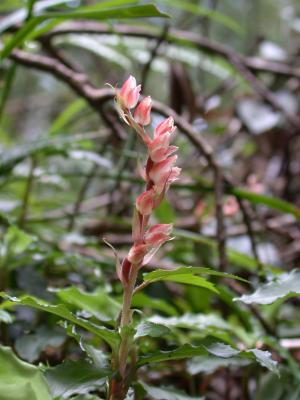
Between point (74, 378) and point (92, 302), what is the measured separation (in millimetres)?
172

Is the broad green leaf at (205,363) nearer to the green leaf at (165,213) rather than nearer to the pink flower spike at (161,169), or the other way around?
the pink flower spike at (161,169)

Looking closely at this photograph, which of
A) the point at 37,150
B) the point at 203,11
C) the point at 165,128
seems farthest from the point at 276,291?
the point at 203,11

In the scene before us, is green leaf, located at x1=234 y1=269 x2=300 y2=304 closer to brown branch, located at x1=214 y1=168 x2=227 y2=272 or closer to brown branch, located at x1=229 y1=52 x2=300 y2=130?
brown branch, located at x1=214 y1=168 x2=227 y2=272

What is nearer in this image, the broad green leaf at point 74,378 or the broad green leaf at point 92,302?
the broad green leaf at point 74,378

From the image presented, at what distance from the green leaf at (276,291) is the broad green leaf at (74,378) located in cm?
13

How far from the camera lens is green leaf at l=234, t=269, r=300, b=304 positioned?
462mm

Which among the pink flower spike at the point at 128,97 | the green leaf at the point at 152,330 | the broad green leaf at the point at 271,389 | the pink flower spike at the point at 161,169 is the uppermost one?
the pink flower spike at the point at 128,97

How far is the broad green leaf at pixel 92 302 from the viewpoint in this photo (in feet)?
1.83

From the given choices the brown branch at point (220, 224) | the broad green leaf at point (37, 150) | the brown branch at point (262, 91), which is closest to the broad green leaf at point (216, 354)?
the brown branch at point (220, 224)

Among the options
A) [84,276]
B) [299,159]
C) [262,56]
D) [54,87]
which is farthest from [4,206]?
[54,87]

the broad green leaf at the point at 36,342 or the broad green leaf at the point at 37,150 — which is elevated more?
the broad green leaf at the point at 37,150

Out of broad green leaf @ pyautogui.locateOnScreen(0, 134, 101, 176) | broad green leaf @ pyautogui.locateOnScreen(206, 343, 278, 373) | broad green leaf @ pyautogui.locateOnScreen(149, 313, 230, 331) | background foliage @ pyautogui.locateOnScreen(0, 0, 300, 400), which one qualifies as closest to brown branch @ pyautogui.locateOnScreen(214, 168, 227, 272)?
background foliage @ pyautogui.locateOnScreen(0, 0, 300, 400)

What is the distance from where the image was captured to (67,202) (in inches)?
58.5

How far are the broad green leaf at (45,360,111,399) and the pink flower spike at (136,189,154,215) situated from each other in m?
0.13
